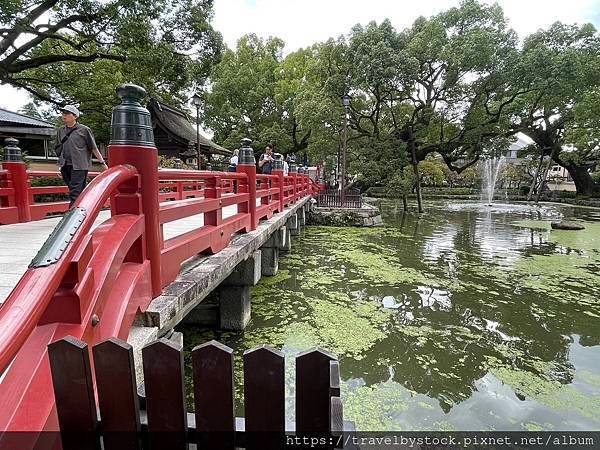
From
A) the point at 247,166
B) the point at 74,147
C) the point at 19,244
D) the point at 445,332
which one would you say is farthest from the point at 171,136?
the point at 445,332

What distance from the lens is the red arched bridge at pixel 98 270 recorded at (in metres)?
1.10

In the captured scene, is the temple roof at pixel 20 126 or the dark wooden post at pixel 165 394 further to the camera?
the temple roof at pixel 20 126

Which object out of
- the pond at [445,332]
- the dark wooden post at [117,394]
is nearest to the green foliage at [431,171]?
the pond at [445,332]

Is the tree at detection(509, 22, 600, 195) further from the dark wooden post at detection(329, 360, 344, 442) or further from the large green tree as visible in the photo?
the dark wooden post at detection(329, 360, 344, 442)

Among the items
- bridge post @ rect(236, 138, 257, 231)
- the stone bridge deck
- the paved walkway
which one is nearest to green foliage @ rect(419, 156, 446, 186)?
the stone bridge deck

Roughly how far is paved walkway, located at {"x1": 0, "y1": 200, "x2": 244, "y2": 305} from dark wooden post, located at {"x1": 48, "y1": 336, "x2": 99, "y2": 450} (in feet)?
4.30

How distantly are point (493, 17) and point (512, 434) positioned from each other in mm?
19246

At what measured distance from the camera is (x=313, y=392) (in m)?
1.12

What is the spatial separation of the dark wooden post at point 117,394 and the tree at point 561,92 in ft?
64.6

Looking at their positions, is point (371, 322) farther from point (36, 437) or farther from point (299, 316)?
point (36, 437)

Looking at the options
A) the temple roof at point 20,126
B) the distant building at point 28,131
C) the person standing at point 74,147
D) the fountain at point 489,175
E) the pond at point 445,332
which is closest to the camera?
the pond at point 445,332

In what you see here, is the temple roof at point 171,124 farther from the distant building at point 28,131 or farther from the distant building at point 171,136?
the distant building at point 28,131

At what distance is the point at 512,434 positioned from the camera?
3238 millimetres

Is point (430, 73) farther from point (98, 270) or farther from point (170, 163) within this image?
point (98, 270)
